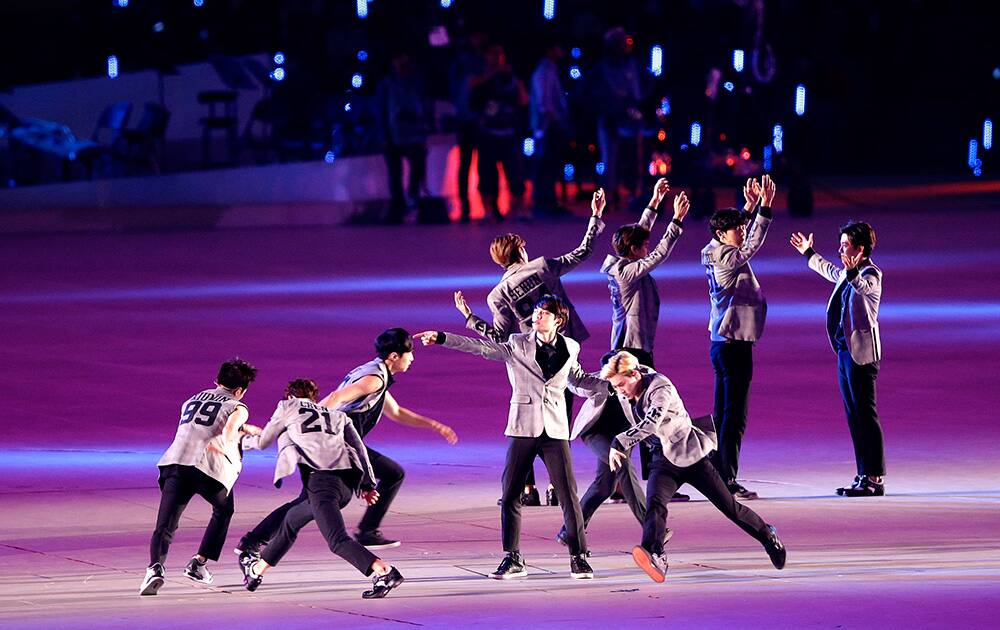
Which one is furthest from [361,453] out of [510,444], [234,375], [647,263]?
[647,263]

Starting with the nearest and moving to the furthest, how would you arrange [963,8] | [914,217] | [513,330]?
[513,330] → [914,217] → [963,8]

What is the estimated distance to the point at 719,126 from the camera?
32062mm

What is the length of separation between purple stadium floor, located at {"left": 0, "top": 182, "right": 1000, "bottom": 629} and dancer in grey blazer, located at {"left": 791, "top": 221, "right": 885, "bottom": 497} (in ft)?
0.75

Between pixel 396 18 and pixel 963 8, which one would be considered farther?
pixel 963 8

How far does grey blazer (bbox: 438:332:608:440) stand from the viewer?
398 inches

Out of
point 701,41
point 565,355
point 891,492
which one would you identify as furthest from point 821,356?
point 701,41

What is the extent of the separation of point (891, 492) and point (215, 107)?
29887mm

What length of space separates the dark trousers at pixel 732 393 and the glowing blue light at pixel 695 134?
20.0 metres

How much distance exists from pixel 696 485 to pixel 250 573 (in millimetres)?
2077

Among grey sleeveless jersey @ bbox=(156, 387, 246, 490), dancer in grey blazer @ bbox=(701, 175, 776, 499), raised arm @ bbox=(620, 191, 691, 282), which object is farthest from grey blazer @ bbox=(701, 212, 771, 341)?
grey sleeveless jersey @ bbox=(156, 387, 246, 490)

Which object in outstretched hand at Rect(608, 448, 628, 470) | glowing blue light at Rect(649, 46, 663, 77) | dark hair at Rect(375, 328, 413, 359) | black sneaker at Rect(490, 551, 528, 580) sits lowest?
black sneaker at Rect(490, 551, 528, 580)

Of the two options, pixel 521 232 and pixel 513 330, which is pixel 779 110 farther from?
pixel 513 330

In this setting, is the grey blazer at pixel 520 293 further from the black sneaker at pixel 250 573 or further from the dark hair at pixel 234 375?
the black sneaker at pixel 250 573

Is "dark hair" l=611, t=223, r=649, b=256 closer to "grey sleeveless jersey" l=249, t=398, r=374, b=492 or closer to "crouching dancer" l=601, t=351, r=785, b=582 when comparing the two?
"crouching dancer" l=601, t=351, r=785, b=582
